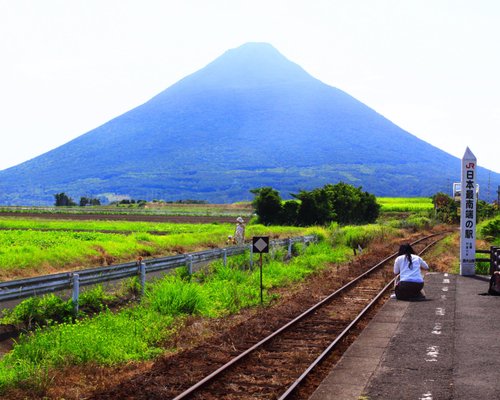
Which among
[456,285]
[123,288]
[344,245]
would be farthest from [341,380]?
[344,245]

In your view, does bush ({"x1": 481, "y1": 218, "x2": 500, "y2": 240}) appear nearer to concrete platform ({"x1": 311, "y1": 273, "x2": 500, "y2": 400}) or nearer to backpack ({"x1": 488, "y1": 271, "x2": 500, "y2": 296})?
backpack ({"x1": 488, "y1": 271, "x2": 500, "y2": 296})

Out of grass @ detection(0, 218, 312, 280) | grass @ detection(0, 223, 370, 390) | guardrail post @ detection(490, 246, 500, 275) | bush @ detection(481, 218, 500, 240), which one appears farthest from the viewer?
bush @ detection(481, 218, 500, 240)

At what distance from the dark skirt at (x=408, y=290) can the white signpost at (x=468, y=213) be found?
6.52 m

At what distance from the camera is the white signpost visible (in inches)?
838

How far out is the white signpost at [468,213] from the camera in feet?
69.8

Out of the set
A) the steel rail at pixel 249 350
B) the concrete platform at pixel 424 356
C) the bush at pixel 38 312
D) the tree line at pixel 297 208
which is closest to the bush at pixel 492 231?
the tree line at pixel 297 208

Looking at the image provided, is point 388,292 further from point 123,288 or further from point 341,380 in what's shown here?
point 341,380

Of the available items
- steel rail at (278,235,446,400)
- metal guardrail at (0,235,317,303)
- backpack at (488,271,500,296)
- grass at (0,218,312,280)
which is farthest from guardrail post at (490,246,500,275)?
grass at (0,218,312,280)

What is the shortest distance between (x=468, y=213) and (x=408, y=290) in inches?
286

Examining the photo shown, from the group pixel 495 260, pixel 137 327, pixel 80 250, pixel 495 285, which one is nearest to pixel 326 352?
pixel 137 327

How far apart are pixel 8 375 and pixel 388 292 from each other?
11454mm

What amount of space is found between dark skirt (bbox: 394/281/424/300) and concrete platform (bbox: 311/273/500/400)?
328 millimetres

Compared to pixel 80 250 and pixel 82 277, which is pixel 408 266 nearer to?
pixel 82 277

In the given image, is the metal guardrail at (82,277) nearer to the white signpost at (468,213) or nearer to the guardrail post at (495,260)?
the guardrail post at (495,260)
